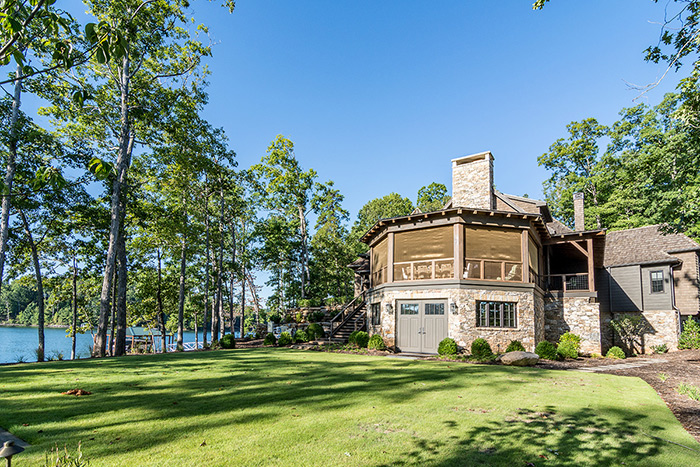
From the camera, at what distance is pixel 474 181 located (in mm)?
20391

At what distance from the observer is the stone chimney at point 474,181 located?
65.4 feet

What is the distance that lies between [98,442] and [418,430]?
Result: 4191mm

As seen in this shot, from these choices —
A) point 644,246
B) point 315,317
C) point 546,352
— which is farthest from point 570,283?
point 315,317

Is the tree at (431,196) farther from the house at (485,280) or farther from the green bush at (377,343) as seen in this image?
the green bush at (377,343)

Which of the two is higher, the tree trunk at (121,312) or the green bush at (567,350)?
the tree trunk at (121,312)

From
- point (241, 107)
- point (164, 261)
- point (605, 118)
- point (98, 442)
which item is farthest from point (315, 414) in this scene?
point (605, 118)

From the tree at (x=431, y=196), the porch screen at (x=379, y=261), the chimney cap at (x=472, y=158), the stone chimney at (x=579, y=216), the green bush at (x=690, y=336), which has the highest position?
the tree at (x=431, y=196)

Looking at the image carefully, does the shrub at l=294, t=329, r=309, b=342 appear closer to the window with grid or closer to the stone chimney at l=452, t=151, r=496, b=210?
the window with grid

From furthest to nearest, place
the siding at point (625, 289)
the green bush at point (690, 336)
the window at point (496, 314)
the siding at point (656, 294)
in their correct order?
1. the siding at point (625, 289)
2. the siding at point (656, 294)
3. the green bush at point (690, 336)
4. the window at point (496, 314)

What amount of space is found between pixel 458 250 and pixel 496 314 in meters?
3.36

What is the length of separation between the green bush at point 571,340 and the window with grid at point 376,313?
8.36 metres

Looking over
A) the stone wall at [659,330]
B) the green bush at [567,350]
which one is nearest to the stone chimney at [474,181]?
the green bush at [567,350]

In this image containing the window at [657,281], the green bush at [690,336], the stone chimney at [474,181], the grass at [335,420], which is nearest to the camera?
the grass at [335,420]

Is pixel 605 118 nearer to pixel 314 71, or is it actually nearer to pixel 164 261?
pixel 314 71
